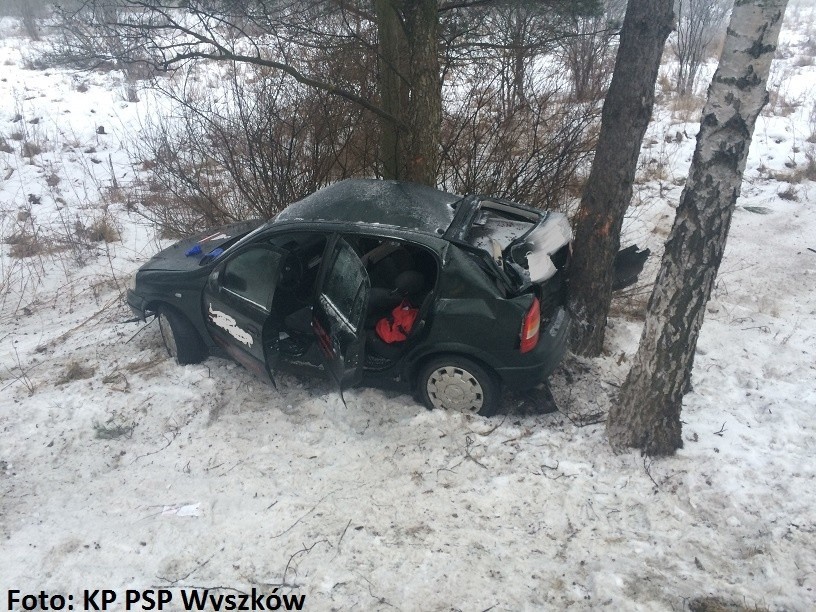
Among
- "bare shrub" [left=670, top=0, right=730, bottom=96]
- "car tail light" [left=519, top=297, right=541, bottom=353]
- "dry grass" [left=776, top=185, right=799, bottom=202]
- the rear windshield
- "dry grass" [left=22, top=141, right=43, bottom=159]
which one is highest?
"bare shrub" [left=670, top=0, right=730, bottom=96]

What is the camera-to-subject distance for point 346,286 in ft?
13.9

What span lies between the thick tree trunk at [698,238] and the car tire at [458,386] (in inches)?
34.4

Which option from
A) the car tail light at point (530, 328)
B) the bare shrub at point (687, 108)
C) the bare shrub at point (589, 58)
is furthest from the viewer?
the bare shrub at point (687, 108)

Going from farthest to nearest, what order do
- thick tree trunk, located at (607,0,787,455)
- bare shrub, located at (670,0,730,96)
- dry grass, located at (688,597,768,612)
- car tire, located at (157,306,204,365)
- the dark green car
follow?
bare shrub, located at (670,0,730,96) < car tire, located at (157,306,204,365) < the dark green car < thick tree trunk, located at (607,0,787,455) < dry grass, located at (688,597,768,612)

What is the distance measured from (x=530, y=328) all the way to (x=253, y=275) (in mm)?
2263

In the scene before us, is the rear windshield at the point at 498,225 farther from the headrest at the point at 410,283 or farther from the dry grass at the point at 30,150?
the dry grass at the point at 30,150

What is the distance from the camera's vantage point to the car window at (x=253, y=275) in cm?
463

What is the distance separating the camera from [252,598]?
309cm

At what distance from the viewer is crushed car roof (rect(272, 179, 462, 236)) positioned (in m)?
4.35

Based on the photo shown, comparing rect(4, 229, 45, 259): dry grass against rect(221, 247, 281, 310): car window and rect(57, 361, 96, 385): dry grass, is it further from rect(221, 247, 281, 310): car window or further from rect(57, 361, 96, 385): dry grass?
rect(221, 247, 281, 310): car window

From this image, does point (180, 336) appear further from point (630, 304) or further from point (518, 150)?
point (630, 304)

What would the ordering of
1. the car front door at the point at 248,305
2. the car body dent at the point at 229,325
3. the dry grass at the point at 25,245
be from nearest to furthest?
the car front door at the point at 248,305 < the car body dent at the point at 229,325 < the dry grass at the point at 25,245

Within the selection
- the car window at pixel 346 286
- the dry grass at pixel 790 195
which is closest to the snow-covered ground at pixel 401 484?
the car window at pixel 346 286

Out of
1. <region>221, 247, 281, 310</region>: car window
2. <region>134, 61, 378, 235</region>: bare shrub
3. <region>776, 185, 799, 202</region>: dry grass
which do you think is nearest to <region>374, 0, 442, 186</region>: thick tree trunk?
<region>134, 61, 378, 235</region>: bare shrub
